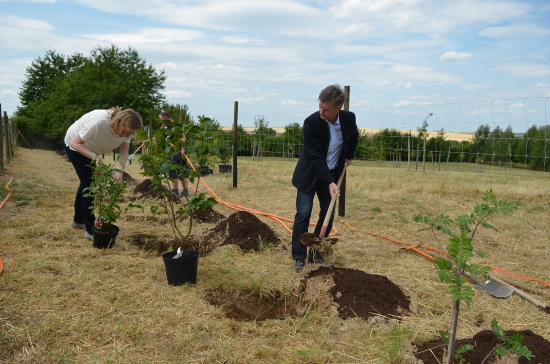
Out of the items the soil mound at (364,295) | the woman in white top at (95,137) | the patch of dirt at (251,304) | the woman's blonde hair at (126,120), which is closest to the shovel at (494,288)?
the soil mound at (364,295)

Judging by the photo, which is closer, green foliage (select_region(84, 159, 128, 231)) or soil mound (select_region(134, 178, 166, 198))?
green foliage (select_region(84, 159, 128, 231))

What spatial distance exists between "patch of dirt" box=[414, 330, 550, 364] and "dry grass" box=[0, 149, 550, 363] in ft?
0.55

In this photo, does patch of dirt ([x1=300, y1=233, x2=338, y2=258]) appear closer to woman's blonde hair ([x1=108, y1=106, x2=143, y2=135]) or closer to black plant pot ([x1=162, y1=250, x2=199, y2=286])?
black plant pot ([x1=162, y1=250, x2=199, y2=286])

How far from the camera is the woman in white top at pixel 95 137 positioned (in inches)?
156

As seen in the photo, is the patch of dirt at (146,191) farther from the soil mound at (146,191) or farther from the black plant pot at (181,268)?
the black plant pot at (181,268)

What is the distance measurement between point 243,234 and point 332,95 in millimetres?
1971

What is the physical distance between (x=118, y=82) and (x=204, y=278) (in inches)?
1089

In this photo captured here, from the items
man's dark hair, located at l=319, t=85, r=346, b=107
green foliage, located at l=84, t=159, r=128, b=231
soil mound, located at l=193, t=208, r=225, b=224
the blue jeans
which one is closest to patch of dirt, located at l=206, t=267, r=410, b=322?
the blue jeans

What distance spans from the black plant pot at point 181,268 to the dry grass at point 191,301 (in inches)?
2.9

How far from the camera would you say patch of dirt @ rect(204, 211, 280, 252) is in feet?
14.6

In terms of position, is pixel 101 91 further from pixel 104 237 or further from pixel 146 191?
pixel 104 237

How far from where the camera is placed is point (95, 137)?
414 cm

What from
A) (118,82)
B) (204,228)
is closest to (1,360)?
(204,228)

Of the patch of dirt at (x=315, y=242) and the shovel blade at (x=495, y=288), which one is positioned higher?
the patch of dirt at (x=315, y=242)
